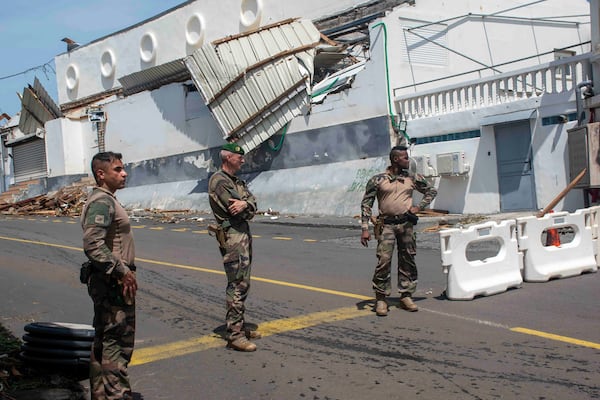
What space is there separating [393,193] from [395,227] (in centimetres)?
39

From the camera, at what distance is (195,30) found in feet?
90.1

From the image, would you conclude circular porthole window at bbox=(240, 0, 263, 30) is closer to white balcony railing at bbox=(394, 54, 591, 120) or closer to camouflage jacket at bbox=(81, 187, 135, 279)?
white balcony railing at bbox=(394, 54, 591, 120)

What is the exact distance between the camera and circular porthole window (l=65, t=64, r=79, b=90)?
35250mm

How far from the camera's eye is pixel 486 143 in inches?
640

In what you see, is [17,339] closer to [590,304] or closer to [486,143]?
[590,304]

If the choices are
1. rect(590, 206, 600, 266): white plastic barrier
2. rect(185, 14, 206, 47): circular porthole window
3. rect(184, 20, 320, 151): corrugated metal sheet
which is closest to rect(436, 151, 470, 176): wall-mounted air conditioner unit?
rect(184, 20, 320, 151): corrugated metal sheet

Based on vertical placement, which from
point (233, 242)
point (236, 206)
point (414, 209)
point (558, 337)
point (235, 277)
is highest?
point (236, 206)

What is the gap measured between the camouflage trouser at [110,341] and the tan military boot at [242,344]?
1.46 meters

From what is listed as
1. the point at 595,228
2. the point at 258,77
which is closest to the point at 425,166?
the point at 258,77

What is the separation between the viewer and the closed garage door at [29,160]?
36031mm

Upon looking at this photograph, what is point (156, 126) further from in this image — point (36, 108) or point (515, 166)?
point (515, 166)

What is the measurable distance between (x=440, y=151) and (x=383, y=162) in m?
1.77

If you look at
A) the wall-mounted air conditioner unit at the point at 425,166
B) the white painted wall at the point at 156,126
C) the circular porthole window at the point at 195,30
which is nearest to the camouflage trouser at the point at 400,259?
the wall-mounted air conditioner unit at the point at 425,166

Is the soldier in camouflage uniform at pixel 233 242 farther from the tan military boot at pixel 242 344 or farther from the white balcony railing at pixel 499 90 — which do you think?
the white balcony railing at pixel 499 90
